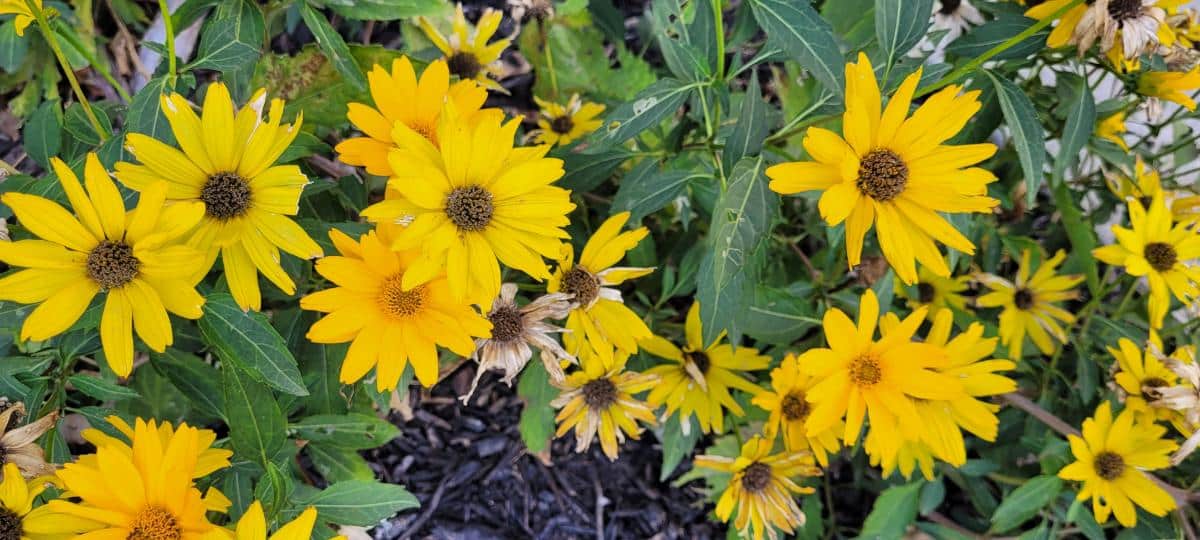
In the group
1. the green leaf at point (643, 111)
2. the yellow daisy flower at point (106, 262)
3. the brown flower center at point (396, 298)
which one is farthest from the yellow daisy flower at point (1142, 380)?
the yellow daisy flower at point (106, 262)

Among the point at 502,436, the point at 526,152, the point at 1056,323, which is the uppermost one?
the point at 526,152

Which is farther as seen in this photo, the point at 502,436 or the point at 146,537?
the point at 502,436

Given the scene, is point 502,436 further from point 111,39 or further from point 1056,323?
point 111,39

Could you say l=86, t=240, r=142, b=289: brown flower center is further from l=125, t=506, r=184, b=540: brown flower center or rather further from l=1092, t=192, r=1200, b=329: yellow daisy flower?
l=1092, t=192, r=1200, b=329: yellow daisy flower

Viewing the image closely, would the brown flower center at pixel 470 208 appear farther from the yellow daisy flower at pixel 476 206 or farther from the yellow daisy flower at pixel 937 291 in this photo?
the yellow daisy flower at pixel 937 291

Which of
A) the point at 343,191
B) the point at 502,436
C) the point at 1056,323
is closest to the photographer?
the point at 343,191

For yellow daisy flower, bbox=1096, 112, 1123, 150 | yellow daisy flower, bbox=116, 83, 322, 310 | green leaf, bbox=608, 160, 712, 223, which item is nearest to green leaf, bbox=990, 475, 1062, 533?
yellow daisy flower, bbox=1096, 112, 1123, 150

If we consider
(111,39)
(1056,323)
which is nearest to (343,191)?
(111,39)
